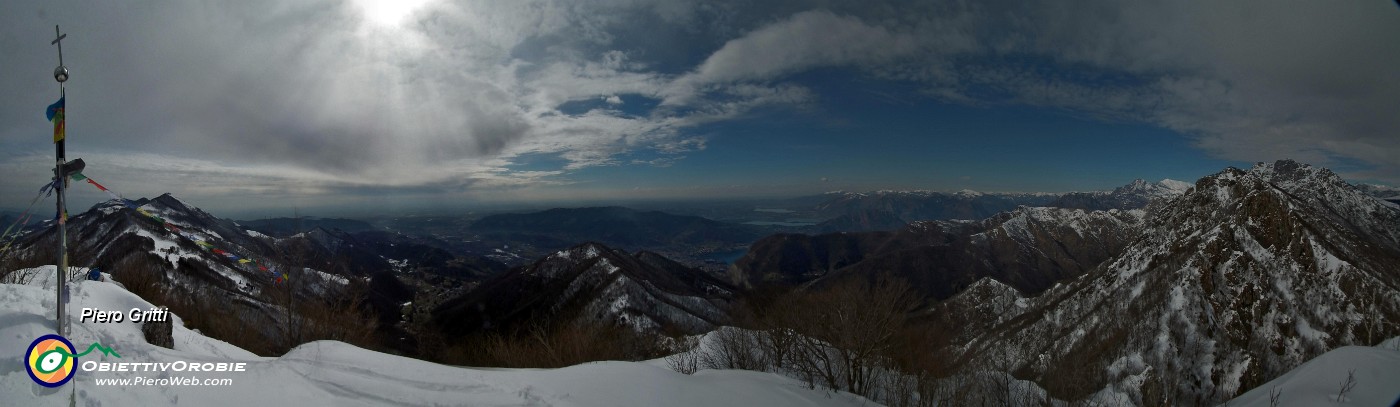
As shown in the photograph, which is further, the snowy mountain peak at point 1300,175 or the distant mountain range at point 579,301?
the snowy mountain peak at point 1300,175

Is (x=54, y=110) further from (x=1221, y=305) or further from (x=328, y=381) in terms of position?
(x=1221, y=305)

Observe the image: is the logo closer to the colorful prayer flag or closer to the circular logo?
the circular logo

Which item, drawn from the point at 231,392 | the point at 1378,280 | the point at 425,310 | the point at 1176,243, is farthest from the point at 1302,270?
the point at 425,310

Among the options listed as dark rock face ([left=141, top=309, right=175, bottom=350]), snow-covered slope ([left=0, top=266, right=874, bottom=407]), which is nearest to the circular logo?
snow-covered slope ([left=0, top=266, right=874, bottom=407])

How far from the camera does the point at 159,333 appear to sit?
11.2 m

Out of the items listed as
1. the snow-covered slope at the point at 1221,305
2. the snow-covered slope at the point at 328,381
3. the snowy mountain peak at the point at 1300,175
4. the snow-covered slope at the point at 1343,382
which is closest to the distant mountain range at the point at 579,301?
the snow-covered slope at the point at 1221,305

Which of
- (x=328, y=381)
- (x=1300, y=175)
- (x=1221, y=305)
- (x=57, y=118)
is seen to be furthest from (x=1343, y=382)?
(x=1300, y=175)

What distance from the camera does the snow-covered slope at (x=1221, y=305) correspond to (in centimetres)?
6596

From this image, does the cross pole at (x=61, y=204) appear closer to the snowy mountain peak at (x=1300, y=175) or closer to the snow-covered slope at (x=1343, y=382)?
the snow-covered slope at (x=1343, y=382)

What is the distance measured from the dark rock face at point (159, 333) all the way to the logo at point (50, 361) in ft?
16.6

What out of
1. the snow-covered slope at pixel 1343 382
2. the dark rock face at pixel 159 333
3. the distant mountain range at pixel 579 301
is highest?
the dark rock face at pixel 159 333

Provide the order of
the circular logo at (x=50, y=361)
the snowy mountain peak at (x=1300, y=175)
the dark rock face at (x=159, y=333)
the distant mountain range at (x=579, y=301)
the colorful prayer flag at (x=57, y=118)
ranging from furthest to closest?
the snowy mountain peak at (x=1300, y=175) → the distant mountain range at (x=579, y=301) → the dark rock face at (x=159, y=333) → the colorful prayer flag at (x=57, y=118) → the circular logo at (x=50, y=361)

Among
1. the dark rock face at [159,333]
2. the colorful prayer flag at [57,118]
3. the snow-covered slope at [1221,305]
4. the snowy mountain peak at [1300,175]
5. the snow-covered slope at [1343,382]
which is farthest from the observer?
the snowy mountain peak at [1300,175]

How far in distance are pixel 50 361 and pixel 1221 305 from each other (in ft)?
387
